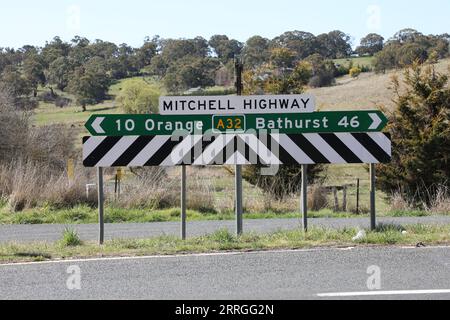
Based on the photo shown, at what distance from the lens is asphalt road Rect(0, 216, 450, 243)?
11.8m

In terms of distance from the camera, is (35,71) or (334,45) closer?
(35,71)

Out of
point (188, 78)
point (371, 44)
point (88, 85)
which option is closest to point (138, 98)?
point (88, 85)

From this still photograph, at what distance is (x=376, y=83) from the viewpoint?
260ft

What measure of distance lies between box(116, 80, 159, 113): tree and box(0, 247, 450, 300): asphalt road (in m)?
54.8

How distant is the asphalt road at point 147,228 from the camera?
11750 mm

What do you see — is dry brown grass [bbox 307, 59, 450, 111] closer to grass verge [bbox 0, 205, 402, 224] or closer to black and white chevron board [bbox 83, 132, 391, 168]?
grass verge [bbox 0, 205, 402, 224]

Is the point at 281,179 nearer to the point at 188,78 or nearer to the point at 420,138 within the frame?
the point at 420,138

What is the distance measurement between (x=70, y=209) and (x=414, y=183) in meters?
11.6

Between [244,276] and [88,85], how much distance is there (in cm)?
8162

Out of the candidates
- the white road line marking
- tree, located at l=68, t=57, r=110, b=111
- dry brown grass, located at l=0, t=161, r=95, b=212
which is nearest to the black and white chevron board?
the white road line marking

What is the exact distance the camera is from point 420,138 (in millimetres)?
23328
